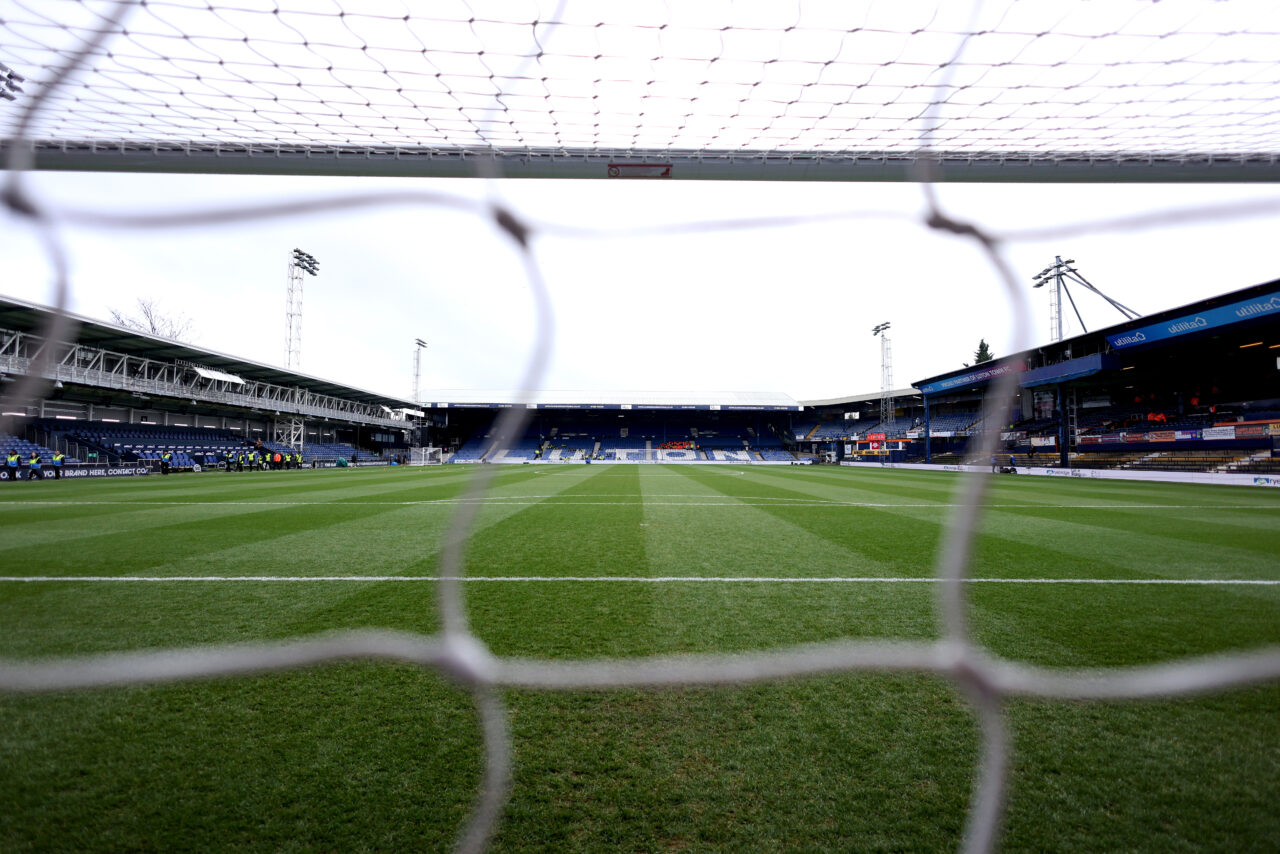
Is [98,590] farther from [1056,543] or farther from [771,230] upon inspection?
[1056,543]

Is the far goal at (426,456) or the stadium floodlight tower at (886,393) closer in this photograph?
the stadium floodlight tower at (886,393)

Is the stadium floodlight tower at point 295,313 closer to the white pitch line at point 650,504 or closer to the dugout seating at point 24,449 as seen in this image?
the dugout seating at point 24,449

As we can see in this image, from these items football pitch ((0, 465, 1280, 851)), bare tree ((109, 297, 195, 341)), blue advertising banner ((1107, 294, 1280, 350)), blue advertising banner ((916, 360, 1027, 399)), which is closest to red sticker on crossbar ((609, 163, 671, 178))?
football pitch ((0, 465, 1280, 851))

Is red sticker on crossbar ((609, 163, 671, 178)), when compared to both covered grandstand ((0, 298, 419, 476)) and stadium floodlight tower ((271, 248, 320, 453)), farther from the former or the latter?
stadium floodlight tower ((271, 248, 320, 453))

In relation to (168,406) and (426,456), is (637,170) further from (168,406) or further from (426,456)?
(426,456)

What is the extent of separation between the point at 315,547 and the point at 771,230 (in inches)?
191

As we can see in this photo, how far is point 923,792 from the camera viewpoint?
1.46 meters

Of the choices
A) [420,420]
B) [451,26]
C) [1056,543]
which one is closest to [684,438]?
[420,420]

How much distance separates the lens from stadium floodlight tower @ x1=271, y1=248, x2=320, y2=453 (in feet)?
77.5

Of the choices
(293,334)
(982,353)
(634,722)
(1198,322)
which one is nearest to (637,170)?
(634,722)

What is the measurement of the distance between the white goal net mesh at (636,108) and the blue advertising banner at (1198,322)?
1739 cm

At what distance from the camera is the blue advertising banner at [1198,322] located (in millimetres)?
14096

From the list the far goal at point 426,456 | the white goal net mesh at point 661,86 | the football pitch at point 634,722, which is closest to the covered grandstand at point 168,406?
the far goal at point 426,456

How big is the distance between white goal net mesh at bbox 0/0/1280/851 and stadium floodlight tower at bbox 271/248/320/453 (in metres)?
23.4
